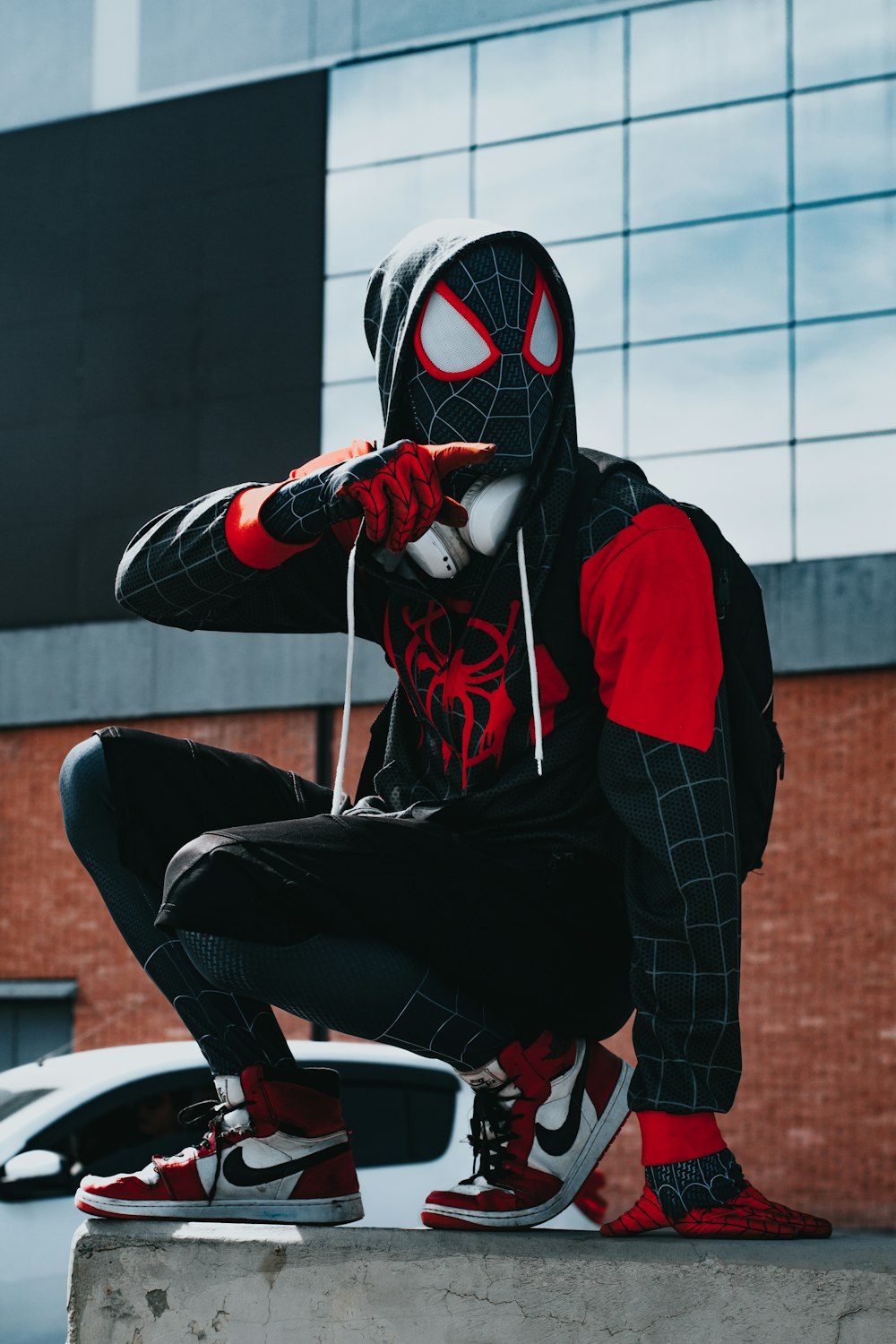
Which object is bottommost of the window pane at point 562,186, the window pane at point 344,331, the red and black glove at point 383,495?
the red and black glove at point 383,495

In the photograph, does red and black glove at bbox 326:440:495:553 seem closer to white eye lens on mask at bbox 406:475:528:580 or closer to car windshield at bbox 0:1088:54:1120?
white eye lens on mask at bbox 406:475:528:580

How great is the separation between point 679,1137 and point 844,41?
571 inches

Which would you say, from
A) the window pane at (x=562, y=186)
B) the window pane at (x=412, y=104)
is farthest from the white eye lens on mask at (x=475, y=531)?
the window pane at (x=412, y=104)

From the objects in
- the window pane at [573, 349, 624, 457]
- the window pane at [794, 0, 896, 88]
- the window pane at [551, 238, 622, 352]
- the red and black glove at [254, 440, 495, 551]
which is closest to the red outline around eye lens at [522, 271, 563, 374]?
the red and black glove at [254, 440, 495, 551]

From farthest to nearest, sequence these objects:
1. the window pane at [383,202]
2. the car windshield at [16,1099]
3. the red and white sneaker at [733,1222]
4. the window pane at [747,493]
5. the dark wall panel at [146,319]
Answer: the dark wall panel at [146,319] → the window pane at [383,202] → the window pane at [747,493] → the car windshield at [16,1099] → the red and white sneaker at [733,1222]

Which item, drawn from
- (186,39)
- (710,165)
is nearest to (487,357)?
(710,165)

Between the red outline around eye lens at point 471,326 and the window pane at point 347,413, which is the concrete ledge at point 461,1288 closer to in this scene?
the red outline around eye lens at point 471,326

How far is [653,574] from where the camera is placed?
8.30 ft

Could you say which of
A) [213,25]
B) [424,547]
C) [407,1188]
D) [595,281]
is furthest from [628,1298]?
[213,25]

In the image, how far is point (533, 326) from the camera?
111 inches

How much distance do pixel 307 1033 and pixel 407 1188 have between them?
6.91 metres

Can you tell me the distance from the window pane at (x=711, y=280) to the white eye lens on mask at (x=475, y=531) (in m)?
12.5

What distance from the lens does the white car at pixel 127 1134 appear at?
5.84 meters

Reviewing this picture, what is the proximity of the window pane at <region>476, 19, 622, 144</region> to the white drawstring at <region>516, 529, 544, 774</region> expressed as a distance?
13.8 meters
